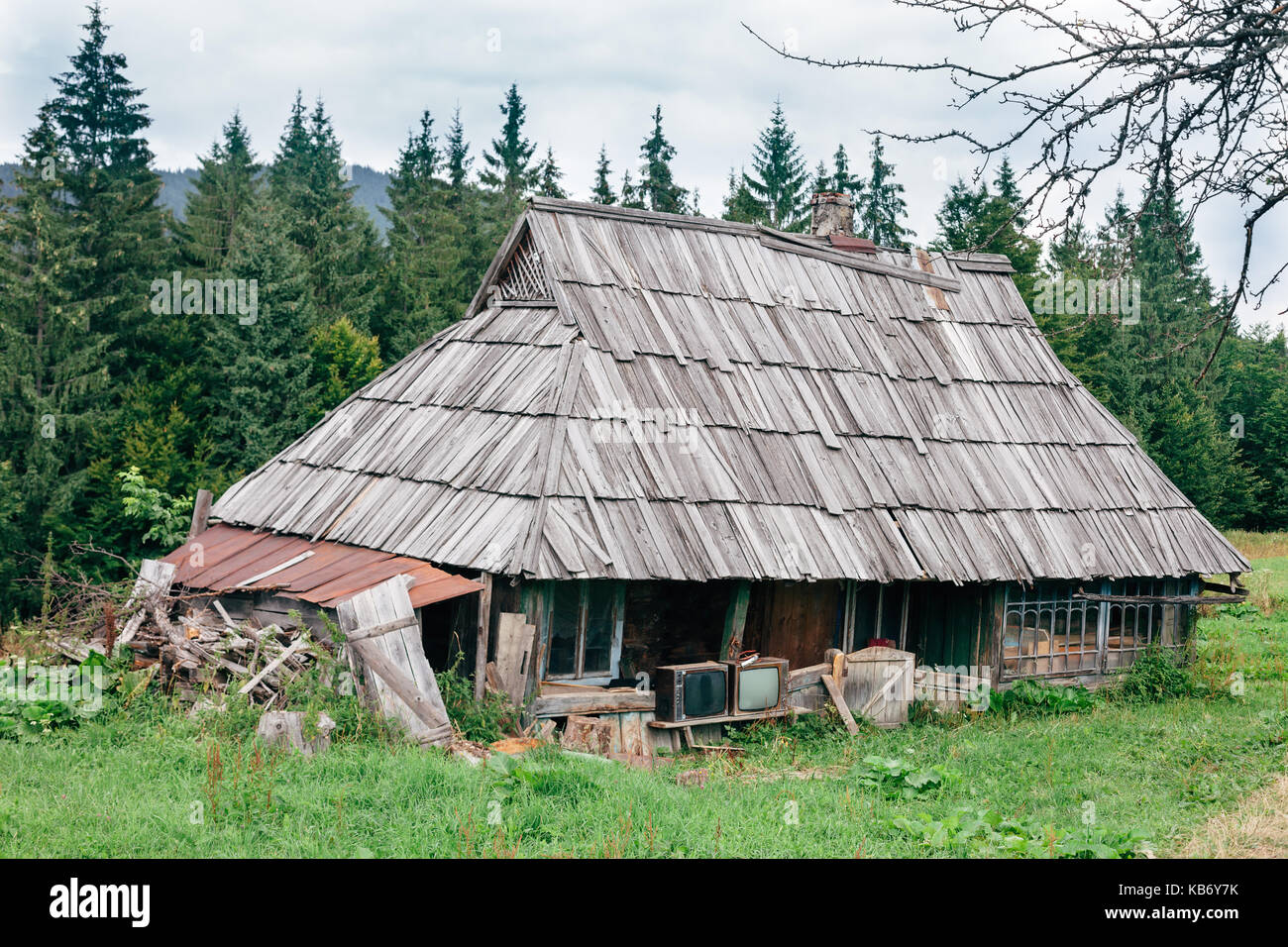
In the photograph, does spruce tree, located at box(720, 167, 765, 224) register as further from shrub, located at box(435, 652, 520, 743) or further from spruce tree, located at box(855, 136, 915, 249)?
shrub, located at box(435, 652, 520, 743)

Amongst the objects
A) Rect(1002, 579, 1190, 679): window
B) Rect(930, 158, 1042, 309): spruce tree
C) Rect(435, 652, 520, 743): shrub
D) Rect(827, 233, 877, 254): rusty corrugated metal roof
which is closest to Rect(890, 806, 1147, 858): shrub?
Rect(435, 652, 520, 743): shrub

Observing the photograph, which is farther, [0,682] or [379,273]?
[379,273]

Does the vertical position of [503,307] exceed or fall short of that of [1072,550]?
it exceeds it

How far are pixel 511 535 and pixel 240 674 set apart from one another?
2805 mm

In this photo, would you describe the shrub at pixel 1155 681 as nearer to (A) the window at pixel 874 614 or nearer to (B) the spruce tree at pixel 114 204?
(A) the window at pixel 874 614

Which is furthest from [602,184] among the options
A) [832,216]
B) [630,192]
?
[832,216]

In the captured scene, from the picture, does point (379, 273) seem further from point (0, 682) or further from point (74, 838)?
point (74, 838)

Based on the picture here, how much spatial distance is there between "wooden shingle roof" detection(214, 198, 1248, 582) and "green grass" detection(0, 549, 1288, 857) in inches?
91.2

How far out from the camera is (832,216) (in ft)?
62.5

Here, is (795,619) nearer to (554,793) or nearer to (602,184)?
(554,793)

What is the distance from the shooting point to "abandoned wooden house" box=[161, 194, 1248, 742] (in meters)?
12.1

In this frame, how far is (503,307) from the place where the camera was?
16188mm
